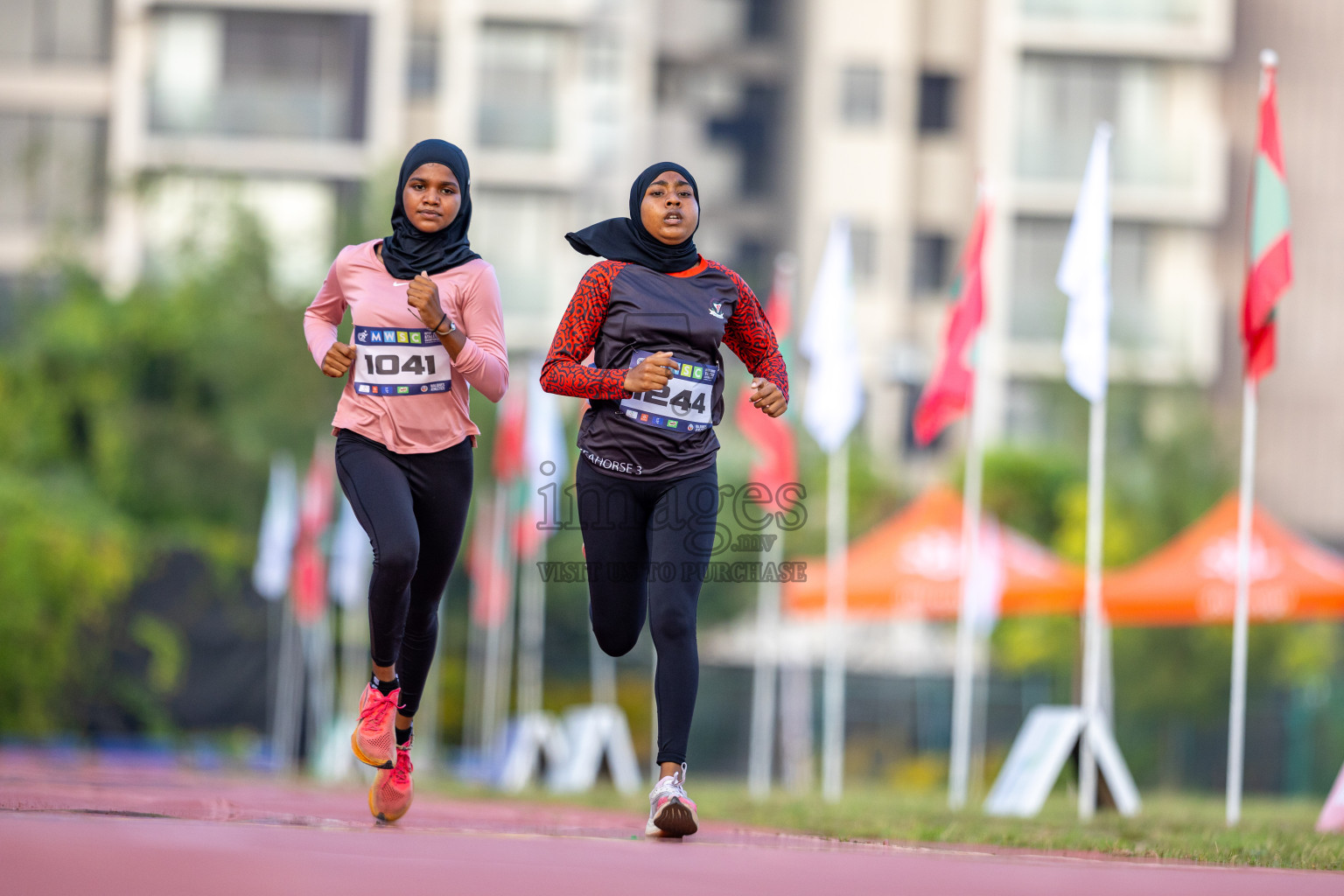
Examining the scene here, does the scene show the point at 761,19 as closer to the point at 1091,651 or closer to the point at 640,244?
the point at 1091,651

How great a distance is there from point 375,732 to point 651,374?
5.21 ft

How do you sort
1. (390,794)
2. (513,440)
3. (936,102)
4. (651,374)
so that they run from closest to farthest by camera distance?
(651,374), (390,794), (513,440), (936,102)

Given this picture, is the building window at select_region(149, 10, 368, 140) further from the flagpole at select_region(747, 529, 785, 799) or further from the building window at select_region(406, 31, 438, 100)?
the flagpole at select_region(747, 529, 785, 799)

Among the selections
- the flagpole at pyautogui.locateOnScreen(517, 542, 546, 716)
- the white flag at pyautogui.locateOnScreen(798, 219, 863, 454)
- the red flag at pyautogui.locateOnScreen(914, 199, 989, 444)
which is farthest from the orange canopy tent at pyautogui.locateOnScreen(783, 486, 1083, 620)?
the flagpole at pyautogui.locateOnScreen(517, 542, 546, 716)

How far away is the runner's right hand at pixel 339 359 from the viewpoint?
648 centimetres

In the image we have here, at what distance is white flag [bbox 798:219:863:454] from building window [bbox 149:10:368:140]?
26.5 metres

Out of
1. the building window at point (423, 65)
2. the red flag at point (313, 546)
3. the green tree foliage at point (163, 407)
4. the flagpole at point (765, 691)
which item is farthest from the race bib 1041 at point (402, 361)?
the building window at point (423, 65)

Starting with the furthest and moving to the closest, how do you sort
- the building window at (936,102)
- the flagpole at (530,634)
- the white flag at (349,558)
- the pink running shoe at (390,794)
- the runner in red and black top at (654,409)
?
the building window at (936,102) → the white flag at (349,558) → the flagpole at (530,634) → the pink running shoe at (390,794) → the runner in red and black top at (654,409)

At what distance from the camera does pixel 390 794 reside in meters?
6.44

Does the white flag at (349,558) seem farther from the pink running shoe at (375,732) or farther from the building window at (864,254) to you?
the building window at (864,254)

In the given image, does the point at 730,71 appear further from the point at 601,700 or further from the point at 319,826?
the point at 319,826

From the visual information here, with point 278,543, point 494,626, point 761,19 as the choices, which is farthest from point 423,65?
point 494,626

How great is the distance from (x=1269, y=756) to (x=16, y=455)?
20257mm

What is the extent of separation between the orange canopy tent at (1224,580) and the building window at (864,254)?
23762 mm
